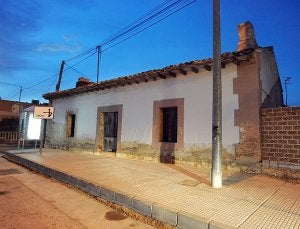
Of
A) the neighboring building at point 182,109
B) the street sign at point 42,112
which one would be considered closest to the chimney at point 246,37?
the neighboring building at point 182,109

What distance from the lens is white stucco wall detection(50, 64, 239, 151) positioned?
7.32 m

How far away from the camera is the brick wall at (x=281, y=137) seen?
6.11 meters

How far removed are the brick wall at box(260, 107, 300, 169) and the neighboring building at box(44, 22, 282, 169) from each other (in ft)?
0.73

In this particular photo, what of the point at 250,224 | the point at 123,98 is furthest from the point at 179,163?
the point at 250,224

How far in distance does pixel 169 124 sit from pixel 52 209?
5520 mm

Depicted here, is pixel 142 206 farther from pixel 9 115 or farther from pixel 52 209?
pixel 9 115

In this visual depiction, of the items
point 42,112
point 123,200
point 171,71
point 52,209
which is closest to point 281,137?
point 171,71

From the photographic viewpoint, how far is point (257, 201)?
13.8 feet

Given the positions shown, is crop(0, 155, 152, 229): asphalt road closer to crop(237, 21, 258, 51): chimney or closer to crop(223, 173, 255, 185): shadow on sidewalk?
crop(223, 173, 255, 185): shadow on sidewalk

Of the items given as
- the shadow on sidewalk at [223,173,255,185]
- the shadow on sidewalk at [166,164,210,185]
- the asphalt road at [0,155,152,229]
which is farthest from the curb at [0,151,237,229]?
the shadow on sidewalk at [223,173,255,185]

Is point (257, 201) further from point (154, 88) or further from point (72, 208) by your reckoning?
point (154, 88)

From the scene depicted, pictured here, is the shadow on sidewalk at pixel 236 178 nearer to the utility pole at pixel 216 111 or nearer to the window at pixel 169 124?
the utility pole at pixel 216 111

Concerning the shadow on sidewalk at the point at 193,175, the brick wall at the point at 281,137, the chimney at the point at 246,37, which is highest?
the chimney at the point at 246,37

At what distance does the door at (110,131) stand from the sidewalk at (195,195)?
4.18 metres
